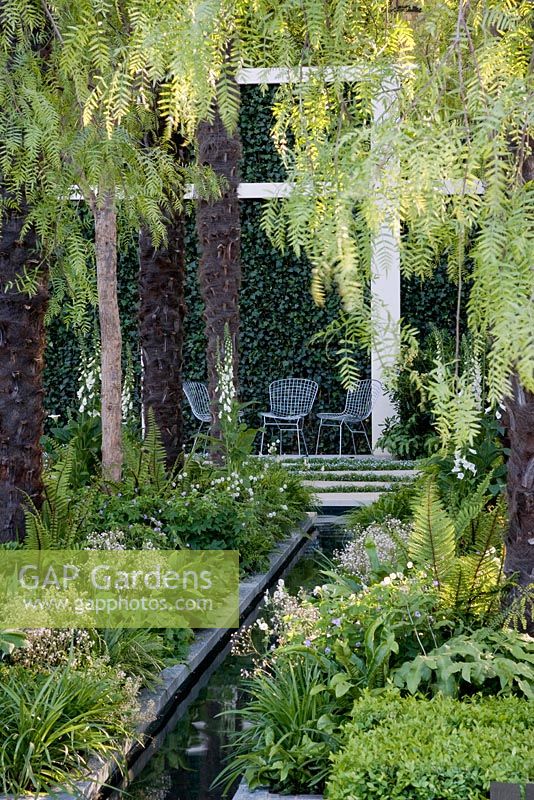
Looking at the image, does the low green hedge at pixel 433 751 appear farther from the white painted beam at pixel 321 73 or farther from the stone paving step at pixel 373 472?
the stone paving step at pixel 373 472

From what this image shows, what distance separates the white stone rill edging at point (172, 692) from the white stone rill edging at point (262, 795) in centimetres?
53

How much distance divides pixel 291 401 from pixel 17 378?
27.8 ft

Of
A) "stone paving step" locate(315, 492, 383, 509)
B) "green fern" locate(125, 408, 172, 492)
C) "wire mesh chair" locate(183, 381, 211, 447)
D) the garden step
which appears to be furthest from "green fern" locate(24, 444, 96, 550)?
"wire mesh chair" locate(183, 381, 211, 447)

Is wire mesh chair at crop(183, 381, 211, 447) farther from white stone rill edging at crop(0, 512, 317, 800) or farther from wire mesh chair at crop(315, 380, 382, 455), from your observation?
white stone rill edging at crop(0, 512, 317, 800)

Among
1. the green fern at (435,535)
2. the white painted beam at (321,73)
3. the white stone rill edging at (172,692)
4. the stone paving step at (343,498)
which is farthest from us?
the stone paving step at (343,498)

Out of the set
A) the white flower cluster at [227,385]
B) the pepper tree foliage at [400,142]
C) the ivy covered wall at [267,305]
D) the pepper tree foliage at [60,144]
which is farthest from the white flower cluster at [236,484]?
the ivy covered wall at [267,305]

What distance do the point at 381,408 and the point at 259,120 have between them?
4213mm

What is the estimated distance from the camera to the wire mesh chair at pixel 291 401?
14430mm

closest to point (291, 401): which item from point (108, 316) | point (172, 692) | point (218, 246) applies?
point (218, 246)

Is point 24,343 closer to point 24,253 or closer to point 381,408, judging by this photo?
point 24,253

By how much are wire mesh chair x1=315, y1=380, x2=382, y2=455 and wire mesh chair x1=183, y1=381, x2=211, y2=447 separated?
1452 mm

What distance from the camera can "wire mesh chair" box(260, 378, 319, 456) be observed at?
1443 cm

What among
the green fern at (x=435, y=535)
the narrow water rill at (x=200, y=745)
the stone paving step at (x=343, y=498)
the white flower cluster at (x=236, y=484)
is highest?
the green fern at (x=435, y=535)

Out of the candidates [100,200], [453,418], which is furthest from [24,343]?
[453,418]
